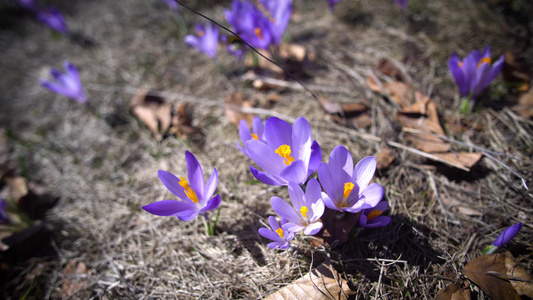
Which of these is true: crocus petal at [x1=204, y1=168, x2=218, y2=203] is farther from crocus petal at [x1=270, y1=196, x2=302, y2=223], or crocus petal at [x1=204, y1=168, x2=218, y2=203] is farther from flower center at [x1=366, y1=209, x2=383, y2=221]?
flower center at [x1=366, y1=209, x2=383, y2=221]

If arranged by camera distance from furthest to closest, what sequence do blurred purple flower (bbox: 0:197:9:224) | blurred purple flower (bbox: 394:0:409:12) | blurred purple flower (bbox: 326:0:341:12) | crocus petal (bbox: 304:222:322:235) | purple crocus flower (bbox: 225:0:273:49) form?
blurred purple flower (bbox: 326:0:341:12) < blurred purple flower (bbox: 394:0:409:12) < purple crocus flower (bbox: 225:0:273:49) < blurred purple flower (bbox: 0:197:9:224) < crocus petal (bbox: 304:222:322:235)

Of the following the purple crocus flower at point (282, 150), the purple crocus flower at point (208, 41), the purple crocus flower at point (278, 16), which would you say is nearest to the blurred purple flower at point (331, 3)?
the purple crocus flower at point (278, 16)

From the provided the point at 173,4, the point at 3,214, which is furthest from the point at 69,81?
the point at 173,4

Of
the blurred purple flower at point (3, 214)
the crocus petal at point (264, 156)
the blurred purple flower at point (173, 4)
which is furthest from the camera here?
the blurred purple flower at point (173, 4)

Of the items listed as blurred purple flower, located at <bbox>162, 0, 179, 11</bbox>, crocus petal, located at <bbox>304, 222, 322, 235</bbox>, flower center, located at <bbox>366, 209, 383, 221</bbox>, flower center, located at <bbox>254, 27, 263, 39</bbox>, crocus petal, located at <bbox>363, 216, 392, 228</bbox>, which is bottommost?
crocus petal, located at <bbox>363, 216, 392, 228</bbox>

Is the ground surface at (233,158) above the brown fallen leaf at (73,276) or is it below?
above

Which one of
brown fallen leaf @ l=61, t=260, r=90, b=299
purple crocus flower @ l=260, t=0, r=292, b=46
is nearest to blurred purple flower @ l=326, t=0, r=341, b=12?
purple crocus flower @ l=260, t=0, r=292, b=46

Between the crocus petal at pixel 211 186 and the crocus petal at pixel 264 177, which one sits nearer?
the crocus petal at pixel 264 177

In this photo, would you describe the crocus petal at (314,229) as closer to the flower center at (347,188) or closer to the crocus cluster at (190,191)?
the flower center at (347,188)
